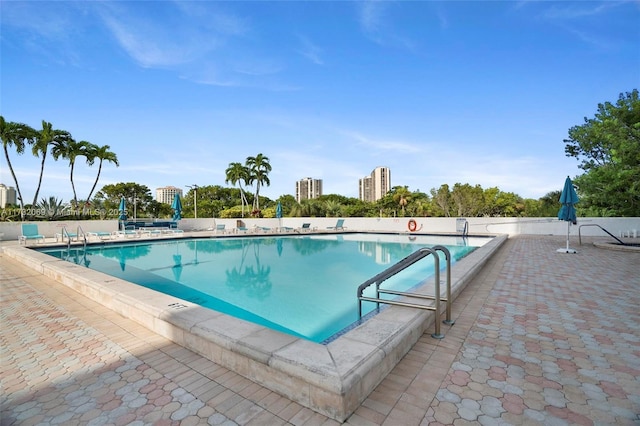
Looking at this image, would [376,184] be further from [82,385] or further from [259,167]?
[82,385]

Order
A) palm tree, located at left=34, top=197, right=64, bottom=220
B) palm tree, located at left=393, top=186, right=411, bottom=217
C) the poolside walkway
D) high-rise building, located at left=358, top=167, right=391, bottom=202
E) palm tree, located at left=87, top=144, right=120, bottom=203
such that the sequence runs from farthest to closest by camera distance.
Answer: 1. high-rise building, located at left=358, top=167, right=391, bottom=202
2. palm tree, located at left=393, top=186, right=411, bottom=217
3. palm tree, located at left=87, top=144, right=120, bottom=203
4. palm tree, located at left=34, top=197, right=64, bottom=220
5. the poolside walkway

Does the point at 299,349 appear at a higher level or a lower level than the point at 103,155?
lower

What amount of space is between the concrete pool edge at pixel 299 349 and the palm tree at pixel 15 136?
23.5 m

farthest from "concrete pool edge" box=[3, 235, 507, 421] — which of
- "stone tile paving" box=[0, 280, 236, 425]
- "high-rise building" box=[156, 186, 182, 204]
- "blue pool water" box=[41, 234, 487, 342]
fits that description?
"high-rise building" box=[156, 186, 182, 204]

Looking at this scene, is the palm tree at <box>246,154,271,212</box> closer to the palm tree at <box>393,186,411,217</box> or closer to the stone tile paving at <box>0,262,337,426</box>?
the palm tree at <box>393,186,411,217</box>

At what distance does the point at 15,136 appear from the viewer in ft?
62.5

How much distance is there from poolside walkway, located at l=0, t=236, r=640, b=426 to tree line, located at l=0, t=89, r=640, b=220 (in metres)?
10.4

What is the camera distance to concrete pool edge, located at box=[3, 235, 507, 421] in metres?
1.84

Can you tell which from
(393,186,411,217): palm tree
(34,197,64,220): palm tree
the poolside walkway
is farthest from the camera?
(393,186,411,217): palm tree

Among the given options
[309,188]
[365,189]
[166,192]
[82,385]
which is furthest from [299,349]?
[166,192]

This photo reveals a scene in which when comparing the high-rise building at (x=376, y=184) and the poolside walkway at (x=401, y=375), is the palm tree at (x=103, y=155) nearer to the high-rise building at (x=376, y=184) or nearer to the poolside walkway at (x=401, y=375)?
the poolside walkway at (x=401, y=375)

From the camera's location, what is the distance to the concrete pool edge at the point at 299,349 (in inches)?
72.3

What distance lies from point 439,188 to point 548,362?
35.8 m

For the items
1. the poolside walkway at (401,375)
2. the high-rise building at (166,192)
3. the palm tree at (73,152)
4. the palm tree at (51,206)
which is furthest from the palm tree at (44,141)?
the high-rise building at (166,192)
